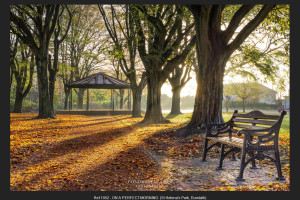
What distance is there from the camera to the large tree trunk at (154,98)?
47.2 ft

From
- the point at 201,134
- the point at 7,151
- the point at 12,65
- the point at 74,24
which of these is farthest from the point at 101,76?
the point at 7,151

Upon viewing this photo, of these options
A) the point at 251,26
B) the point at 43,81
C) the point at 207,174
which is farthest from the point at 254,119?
the point at 43,81

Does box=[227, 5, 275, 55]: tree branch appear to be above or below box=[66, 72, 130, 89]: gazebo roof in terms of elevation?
above

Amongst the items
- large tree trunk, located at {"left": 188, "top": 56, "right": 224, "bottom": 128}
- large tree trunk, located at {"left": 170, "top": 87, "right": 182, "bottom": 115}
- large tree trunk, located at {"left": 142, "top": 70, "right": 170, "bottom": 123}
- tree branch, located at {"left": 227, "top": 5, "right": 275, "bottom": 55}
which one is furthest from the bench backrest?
large tree trunk, located at {"left": 170, "top": 87, "right": 182, "bottom": 115}

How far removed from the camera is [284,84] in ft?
59.6

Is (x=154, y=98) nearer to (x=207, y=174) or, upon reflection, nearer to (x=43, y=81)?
(x=43, y=81)

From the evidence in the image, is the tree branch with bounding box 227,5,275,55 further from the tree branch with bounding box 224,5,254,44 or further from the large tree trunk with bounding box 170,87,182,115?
the large tree trunk with bounding box 170,87,182,115

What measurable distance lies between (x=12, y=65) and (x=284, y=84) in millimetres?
22162

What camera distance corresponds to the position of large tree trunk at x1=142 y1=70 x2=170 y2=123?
14375 mm

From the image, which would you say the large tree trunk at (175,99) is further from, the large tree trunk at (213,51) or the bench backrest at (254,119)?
the bench backrest at (254,119)

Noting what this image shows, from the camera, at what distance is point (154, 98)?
14.5 metres

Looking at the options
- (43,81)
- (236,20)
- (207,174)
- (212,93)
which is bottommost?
(207,174)

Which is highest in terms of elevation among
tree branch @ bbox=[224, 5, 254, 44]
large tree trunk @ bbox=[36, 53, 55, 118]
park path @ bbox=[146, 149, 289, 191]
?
tree branch @ bbox=[224, 5, 254, 44]
